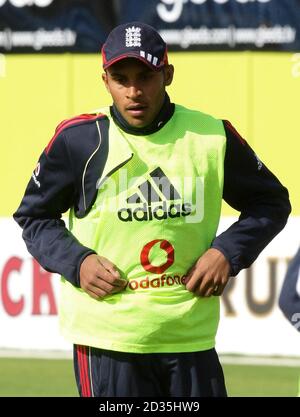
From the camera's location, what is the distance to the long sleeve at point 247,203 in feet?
19.0

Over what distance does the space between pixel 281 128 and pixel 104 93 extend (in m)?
1.59

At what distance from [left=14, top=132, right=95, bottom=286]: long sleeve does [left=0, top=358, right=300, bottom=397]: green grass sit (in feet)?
13.0

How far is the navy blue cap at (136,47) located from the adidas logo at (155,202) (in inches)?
17.8

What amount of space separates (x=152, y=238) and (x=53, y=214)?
47 cm

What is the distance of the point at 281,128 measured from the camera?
11750 millimetres

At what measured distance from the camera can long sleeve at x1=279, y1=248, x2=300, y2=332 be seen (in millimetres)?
4715

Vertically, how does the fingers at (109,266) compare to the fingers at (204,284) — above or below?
above
